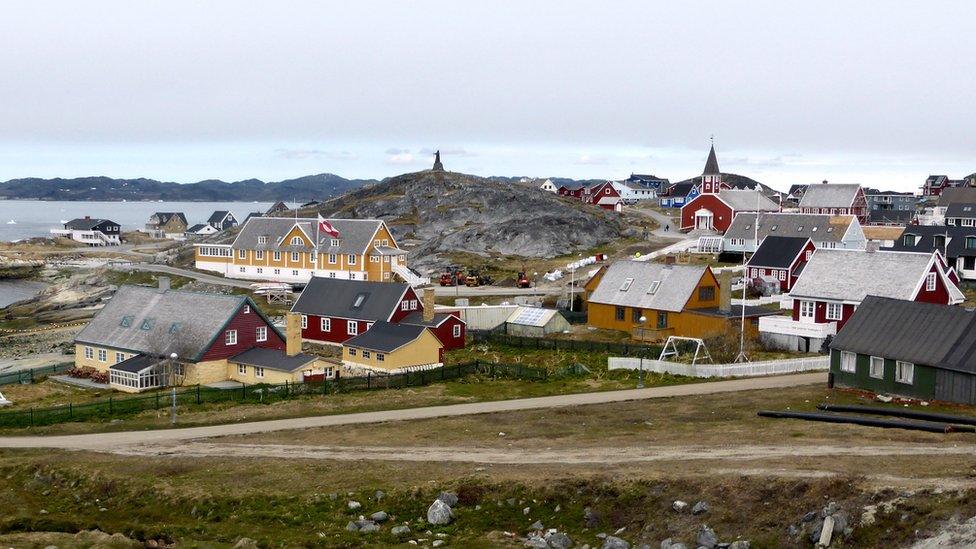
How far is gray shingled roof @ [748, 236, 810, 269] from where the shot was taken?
80.8 m

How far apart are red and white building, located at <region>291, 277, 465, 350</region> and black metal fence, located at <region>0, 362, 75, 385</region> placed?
638 inches

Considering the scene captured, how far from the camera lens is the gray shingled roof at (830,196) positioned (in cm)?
12838

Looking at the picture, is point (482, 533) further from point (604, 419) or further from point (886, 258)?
point (886, 258)

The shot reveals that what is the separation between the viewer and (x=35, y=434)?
130 feet

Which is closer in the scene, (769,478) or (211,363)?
(769,478)

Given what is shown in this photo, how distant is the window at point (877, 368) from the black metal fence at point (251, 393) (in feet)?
55.5

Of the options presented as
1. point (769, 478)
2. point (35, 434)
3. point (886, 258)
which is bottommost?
point (35, 434)

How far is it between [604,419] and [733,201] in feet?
292

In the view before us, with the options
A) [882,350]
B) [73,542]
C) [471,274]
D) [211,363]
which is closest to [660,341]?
[882,350]

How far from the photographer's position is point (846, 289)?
189ft

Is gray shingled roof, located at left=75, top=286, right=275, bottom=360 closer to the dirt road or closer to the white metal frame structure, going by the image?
the dirt road

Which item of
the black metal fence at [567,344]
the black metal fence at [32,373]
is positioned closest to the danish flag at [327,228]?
the black metal fence at [567,344]

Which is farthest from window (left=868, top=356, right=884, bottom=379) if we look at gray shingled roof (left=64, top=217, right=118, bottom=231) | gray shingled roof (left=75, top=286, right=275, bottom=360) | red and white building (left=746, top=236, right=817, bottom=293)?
gray shingled roof (left=64, top=217, right=118, bottom=231)

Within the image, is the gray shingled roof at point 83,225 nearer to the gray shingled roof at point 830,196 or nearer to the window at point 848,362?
the gray shingled roof at point 830,196
